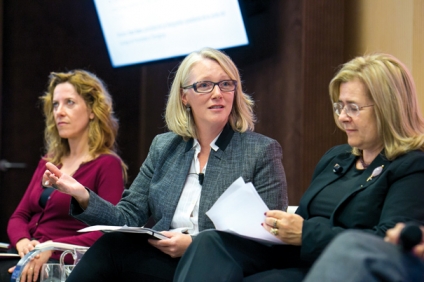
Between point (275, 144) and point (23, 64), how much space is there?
306cm

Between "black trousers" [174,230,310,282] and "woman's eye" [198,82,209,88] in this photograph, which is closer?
"black trousers" [174,230,310,282]

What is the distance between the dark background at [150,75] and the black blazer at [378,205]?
143 cm

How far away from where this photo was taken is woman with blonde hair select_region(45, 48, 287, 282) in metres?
2.35

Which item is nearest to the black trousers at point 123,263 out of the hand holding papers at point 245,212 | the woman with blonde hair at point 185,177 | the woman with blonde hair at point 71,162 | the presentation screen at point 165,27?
the woman with blonde hair at point 185,177

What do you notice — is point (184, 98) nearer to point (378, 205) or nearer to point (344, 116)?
point (344, 116)

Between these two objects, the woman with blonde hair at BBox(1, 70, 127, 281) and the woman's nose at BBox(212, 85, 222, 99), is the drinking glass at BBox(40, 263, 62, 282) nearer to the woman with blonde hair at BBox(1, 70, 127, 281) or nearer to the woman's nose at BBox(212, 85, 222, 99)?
the woman with blonde hair at BBox(1, 70, 127, 281)

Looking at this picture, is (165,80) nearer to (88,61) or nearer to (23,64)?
(88,61)

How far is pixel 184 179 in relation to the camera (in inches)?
105

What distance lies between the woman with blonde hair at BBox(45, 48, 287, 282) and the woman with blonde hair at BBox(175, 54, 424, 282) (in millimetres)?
264

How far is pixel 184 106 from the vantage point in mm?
2861

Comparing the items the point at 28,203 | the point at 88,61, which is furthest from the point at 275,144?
the point at 88,61

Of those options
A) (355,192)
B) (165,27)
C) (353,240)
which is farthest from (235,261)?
(165,27)

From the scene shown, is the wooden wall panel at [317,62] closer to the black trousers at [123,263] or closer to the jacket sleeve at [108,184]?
the jacket sleeve at [108,184]

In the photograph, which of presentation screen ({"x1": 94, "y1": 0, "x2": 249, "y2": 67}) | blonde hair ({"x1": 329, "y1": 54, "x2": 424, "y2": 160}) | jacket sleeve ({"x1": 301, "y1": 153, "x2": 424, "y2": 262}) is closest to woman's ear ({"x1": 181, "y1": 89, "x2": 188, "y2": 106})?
blonde hair ({"x1": 329, "y1": 54, "x2": 424, "y2": 160})
